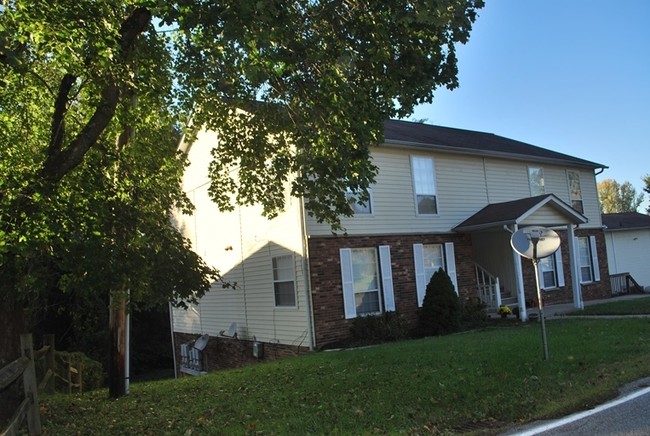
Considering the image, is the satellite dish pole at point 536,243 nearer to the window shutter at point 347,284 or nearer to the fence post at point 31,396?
the window shutter at point 347,284

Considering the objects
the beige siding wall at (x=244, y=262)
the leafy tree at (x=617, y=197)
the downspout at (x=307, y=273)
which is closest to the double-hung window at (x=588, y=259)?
the downspout at (x=307, y=273)

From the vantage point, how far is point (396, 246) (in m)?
16.1

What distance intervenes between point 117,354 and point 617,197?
7294 cm

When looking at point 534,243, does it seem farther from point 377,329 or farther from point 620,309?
point 620,309

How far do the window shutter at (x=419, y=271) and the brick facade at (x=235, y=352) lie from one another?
13.2ft

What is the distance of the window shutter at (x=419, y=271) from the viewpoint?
1627 centimetres

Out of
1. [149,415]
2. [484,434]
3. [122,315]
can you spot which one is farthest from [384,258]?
[484,434]

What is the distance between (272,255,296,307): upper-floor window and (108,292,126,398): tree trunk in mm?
5133

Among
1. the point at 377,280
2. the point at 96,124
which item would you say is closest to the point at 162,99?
the point at 96,124

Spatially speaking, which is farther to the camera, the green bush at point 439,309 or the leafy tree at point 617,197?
the leafy tree at point 617,197

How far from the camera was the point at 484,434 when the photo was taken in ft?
18.1

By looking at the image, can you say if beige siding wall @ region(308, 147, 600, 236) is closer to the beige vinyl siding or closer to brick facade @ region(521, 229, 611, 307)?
brick facade @ region(521, 229, 611, 307)

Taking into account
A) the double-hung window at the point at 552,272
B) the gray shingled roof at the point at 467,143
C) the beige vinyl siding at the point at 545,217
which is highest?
the gray shingled roof at the point at 467,143

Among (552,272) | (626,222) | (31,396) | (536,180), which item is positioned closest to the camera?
(31,396)
